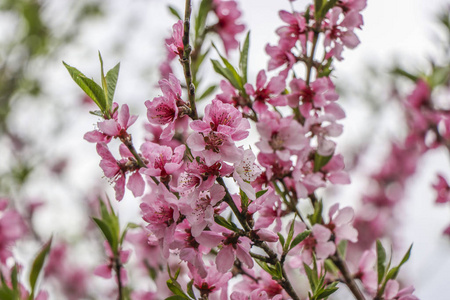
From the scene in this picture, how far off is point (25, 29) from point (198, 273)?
4.60 meters

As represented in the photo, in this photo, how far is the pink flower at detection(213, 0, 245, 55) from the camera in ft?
5.79

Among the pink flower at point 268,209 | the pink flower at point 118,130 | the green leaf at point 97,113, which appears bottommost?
the pink flower at point 268,209

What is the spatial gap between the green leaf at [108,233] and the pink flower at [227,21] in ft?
2.99

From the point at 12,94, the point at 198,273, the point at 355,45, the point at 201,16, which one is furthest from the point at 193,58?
the point at 12,94

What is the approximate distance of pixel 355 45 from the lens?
138 cm

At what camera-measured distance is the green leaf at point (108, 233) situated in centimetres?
128

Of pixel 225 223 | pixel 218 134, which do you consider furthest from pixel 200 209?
pixel 218 134

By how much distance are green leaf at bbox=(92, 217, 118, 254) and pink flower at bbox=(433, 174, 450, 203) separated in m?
1.47

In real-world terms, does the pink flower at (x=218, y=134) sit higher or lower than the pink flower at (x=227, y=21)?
lower

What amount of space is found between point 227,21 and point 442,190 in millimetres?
1281

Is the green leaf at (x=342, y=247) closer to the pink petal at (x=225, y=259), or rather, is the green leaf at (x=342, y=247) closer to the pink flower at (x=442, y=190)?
the pink petal at (x=225, y=259)

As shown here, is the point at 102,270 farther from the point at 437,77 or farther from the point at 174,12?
the point at 437,77

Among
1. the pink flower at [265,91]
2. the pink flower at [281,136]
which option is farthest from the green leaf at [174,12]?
the pink flower at [281,136]

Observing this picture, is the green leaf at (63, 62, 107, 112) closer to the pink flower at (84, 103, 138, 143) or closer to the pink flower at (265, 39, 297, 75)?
the pink flower at (84, 103, 138, 143)
